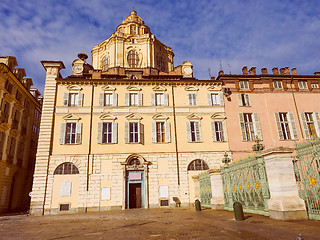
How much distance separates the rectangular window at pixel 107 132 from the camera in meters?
21.5

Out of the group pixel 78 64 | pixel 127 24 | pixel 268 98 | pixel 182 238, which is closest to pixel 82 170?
pixel 78 64

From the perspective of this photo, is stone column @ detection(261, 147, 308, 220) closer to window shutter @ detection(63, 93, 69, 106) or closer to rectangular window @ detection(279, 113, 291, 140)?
rectangular window @ detection(279, 113, 291, 140)

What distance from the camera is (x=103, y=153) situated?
2108 centimetres

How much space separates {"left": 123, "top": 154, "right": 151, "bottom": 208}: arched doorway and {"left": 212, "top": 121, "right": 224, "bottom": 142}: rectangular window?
7.10m

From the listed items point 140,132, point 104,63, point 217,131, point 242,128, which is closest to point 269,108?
point 242,128

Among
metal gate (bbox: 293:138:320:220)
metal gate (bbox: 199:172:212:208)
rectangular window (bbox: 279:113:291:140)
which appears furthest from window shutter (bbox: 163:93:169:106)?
metal gate (bbox: 293:138:320:220)

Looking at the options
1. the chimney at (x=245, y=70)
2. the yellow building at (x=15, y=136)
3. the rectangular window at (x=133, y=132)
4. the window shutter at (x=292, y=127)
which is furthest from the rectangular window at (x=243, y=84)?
the yellow building at (x=15, y=136)

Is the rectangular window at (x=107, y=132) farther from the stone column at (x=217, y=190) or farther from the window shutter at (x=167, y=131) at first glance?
the stone column at (x=217, y=190)

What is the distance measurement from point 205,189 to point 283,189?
9930 mm

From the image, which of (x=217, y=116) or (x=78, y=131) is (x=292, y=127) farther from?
(x=78, y=131)

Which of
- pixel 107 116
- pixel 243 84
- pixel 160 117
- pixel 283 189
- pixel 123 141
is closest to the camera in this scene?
pixel 283 189

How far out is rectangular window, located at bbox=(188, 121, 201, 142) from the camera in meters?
22.3

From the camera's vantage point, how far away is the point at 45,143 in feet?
68.2

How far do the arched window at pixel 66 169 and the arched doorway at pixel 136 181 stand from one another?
4.54 meters
